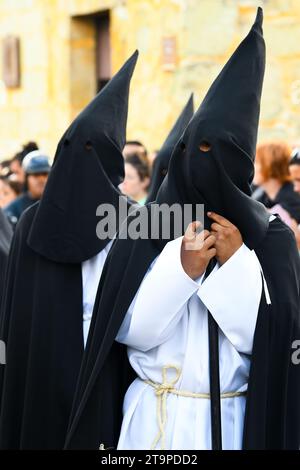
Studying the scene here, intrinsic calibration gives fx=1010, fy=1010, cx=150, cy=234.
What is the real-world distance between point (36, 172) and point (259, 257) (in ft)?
17.5

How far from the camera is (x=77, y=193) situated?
4867mm

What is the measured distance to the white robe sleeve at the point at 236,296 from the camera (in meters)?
3.50

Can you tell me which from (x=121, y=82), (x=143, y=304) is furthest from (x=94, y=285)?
(x=143, y=304)

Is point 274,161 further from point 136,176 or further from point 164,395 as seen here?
point 164,395

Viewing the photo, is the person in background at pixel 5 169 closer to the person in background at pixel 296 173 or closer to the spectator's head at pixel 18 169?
the spectator's head at pixel 18 169

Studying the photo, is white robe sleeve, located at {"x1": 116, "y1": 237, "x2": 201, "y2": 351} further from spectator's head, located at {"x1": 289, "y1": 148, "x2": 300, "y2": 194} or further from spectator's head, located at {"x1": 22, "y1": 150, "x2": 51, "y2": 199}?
spectator's head, located at {"x1": 22, "y1": 150, "x2": 51, "y2": 199}

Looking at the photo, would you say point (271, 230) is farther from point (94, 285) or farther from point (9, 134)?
point (9, 134)

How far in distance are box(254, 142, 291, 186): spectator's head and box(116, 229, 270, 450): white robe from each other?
3.33 metres

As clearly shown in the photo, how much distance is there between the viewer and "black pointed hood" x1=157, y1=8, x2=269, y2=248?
343cm

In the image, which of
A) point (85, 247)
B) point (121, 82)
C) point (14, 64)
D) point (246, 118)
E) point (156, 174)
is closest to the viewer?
point (246, 118)

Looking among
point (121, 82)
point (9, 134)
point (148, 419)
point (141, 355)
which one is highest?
point (9, 134)

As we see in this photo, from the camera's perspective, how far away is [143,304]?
360 cm

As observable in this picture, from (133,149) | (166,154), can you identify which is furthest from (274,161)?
(166,154)

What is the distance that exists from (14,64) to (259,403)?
11618 mm
